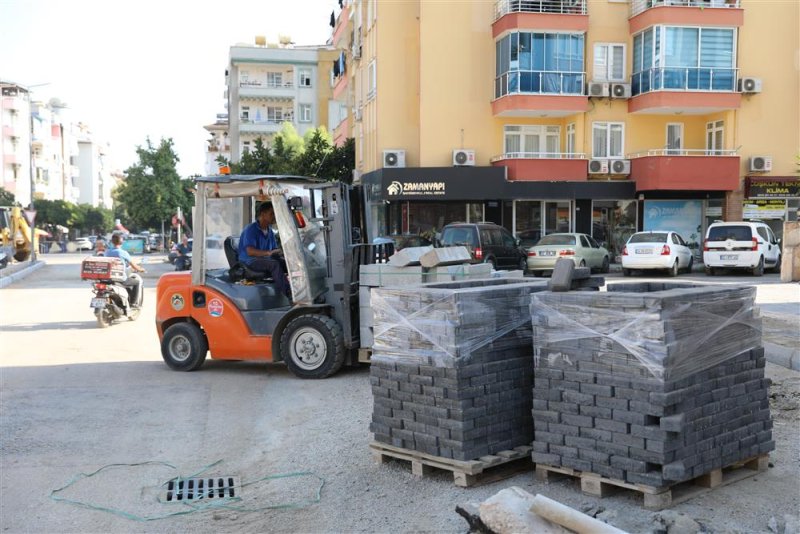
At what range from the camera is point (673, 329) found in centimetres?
490

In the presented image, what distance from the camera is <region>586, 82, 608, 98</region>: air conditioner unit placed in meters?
33.1

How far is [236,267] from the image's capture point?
10.4m

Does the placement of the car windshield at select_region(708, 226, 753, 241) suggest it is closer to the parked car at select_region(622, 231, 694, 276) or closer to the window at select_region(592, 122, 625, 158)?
the parked car at select_region(622, 231, 694, 276)

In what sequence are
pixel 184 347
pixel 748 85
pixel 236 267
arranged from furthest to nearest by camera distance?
pixel 748 85 < pixel 184 347 < pixel 236 267

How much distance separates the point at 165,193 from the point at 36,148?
50176 mm

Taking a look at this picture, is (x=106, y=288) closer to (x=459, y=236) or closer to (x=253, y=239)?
(x=253, y=239)

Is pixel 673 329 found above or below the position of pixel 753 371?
above

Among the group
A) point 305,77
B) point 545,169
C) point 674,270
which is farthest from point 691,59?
point 305,77

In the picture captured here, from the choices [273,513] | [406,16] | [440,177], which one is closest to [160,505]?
[273,513]

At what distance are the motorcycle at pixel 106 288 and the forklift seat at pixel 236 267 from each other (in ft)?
19.5

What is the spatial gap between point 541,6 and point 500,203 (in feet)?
28.4

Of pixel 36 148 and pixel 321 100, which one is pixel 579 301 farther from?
pixel 36 148

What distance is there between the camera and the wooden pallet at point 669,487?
15.8ft

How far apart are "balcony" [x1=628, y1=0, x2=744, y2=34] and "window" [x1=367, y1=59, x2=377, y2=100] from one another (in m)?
11.9
